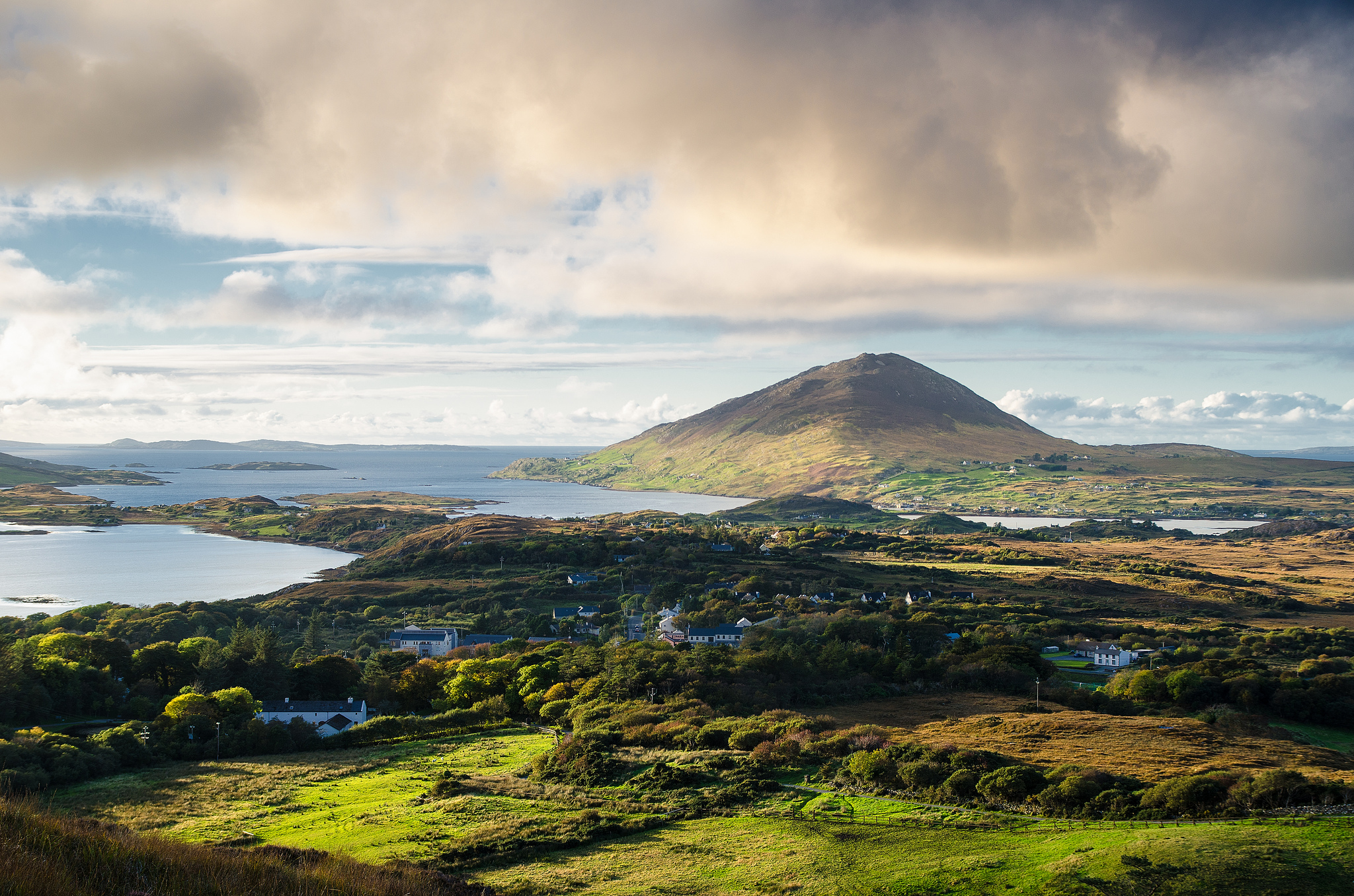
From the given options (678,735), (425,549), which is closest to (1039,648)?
(678,735)

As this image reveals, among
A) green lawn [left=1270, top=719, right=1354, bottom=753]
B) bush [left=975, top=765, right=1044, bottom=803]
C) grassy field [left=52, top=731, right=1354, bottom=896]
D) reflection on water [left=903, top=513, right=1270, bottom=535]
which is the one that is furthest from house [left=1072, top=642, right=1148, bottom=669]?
reflection on water [left=903, top=513, right=1270, bottom=535]

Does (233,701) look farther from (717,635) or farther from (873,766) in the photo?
(717,635)

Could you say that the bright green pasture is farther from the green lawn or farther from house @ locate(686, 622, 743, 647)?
house @ locate(686, 622, 743, 647)

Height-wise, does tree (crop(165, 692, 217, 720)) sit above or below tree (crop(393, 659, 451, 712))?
above

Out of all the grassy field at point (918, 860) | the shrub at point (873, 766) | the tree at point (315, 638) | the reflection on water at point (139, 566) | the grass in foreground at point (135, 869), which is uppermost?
the grass in foreground at point (135, 869)

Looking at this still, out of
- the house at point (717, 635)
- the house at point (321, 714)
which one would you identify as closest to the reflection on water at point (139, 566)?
the house at point (321, 714)

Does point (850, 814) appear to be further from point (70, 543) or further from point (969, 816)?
point (70, 543)

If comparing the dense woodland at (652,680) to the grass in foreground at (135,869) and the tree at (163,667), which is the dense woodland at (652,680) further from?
the grass in foreground at (135,869)
